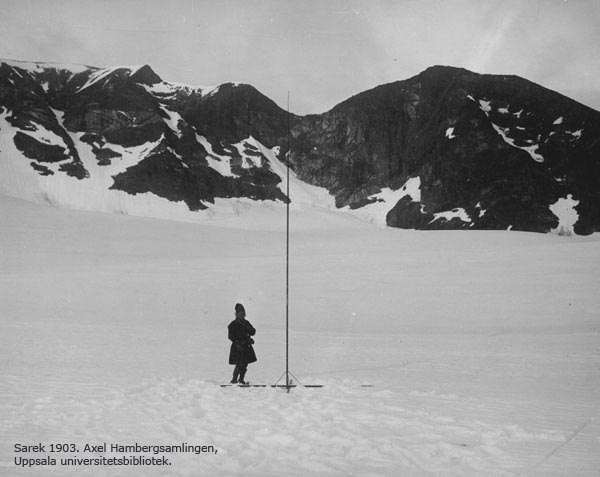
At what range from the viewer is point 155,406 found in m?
7.62

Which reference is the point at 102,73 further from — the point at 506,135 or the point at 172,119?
the point at 506,135

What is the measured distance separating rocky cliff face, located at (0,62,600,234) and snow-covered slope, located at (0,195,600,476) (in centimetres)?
6759

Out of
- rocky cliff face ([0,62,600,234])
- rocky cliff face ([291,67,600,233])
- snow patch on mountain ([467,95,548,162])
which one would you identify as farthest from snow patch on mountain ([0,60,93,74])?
snow patch on mountain ([467,95,548,162])

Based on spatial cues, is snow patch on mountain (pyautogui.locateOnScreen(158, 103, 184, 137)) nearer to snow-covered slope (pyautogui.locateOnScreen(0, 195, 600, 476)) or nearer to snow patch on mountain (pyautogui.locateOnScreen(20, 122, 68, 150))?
snow patch on mountain (pyautogui.locateOnScreen(20, 122, 68, 150))

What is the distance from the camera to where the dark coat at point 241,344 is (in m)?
9.83

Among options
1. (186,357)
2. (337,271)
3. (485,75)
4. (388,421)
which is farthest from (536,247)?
(485,75)

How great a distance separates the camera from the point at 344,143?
444ft

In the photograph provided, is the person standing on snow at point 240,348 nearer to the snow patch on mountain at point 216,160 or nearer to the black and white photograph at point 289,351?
the black and white photograph at point 289,351

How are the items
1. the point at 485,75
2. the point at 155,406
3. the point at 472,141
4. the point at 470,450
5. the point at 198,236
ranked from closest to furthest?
the point at 470,450 → the point at 155,406 → the point at 198,236 → the point at 472,141 → the point at 485,75

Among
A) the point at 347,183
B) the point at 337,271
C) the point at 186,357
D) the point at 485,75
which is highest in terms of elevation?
the point at 485,75

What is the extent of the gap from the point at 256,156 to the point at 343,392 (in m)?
120

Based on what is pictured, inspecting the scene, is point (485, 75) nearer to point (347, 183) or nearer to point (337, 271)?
point (347, 183)

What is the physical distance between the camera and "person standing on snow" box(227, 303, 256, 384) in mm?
9820

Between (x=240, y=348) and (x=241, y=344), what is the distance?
3.6 inches
